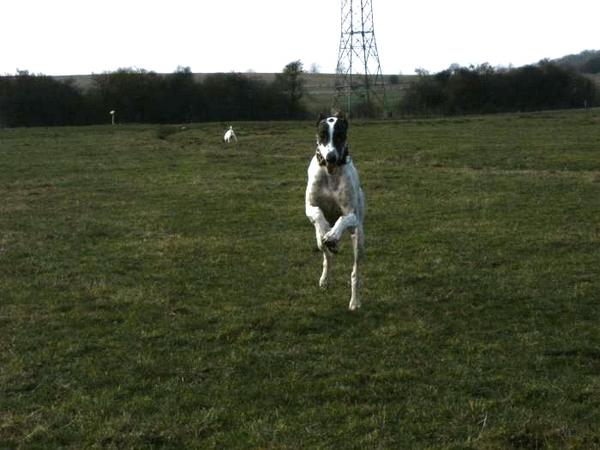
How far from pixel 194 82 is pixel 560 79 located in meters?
32.2

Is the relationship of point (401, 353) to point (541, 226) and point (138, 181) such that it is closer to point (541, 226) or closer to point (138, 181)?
point (541, 226)

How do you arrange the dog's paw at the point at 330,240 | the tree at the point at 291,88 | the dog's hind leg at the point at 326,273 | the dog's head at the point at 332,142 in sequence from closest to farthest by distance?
the dog's paw at the point at 330,240, the dog's head at the point at 332,142, the dog's hind leg at the point at 326,273, the tree at the point at 291,88

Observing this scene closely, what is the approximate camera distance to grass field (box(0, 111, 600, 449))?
4832mm

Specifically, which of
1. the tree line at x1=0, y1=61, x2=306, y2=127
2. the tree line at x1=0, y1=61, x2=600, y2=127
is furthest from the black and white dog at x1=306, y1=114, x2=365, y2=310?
the tree line at x1=0, y1=61, x2=306, y2=127

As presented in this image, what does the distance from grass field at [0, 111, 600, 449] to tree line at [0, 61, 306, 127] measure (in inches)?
1752

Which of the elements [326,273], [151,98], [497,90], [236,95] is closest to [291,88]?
[236,95]

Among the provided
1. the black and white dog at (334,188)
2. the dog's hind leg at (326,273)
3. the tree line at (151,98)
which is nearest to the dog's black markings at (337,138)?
the black and white dog at (334,188)

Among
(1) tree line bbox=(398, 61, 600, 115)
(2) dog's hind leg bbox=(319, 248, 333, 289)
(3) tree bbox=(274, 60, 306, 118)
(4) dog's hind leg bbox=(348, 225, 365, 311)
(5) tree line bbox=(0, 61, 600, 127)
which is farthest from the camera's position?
(3) tree bbox=(274, 60, 306, 118)

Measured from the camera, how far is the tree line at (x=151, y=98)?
5869cm

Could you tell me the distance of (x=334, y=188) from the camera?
25.2 feet

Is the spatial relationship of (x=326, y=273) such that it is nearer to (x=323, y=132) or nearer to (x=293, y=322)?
(x=293, y=322)

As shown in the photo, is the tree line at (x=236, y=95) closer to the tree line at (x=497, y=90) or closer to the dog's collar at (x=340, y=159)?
the tree line at (x=497, y=90)

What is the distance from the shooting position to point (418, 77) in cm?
6512

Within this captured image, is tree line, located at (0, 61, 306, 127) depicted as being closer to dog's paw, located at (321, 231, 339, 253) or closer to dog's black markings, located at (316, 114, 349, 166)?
dog's black markings, located at (316, 114, 349, 166)
